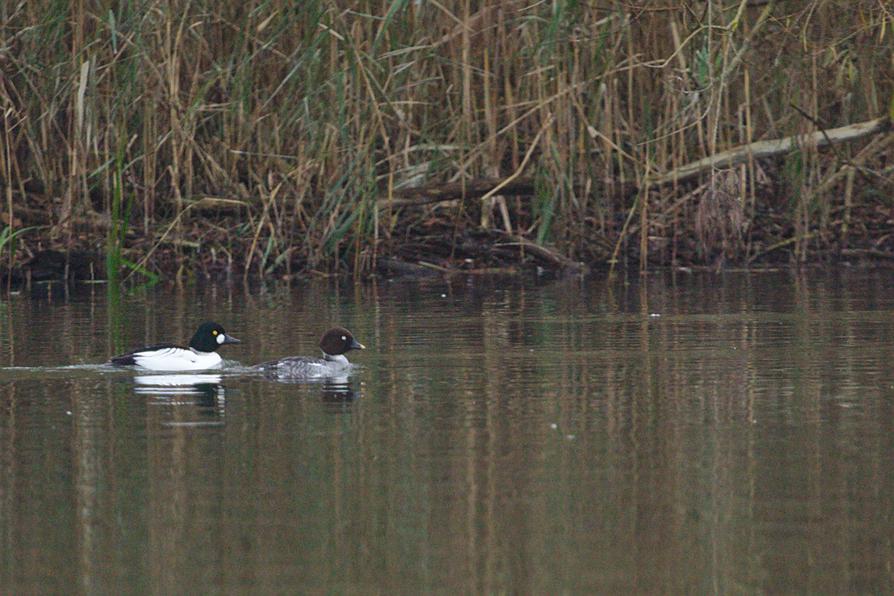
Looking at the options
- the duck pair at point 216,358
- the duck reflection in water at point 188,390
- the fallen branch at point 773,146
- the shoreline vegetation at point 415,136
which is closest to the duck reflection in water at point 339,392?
the duck pair at point 216,358

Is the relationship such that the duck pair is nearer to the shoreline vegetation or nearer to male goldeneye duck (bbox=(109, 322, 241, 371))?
male goldeneye duck (bbox=(109, 322, 241, 371))

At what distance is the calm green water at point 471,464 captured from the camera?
5.65 m

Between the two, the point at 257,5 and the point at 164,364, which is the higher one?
the point at 257,5

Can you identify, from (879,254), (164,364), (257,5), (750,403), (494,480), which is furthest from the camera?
(879,254)

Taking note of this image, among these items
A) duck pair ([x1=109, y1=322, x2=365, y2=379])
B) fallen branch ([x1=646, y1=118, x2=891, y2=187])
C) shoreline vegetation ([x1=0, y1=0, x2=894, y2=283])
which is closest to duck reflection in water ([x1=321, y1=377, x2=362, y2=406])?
duck pair ([x1=109, y1=322, x2=365, y2=379])

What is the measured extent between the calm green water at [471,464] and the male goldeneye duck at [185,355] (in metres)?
0.16

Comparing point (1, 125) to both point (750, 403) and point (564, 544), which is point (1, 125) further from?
point (564, 544)

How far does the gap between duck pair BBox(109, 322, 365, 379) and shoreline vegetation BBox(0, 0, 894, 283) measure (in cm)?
496

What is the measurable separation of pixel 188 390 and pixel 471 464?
3.26 m

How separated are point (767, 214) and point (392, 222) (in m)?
4.12

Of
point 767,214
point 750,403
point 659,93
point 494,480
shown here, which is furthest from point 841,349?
point 767,214

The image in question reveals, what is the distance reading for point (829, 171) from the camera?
18.6 metres

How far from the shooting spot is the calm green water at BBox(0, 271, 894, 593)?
565 centimetres

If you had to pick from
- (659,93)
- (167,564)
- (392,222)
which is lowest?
(167,564)
